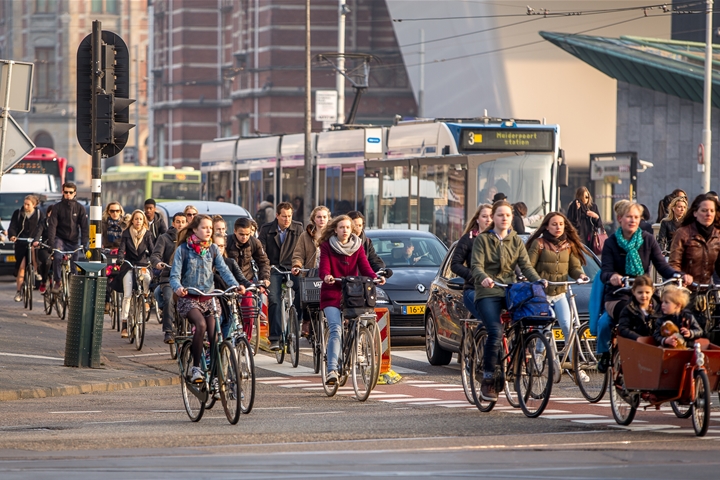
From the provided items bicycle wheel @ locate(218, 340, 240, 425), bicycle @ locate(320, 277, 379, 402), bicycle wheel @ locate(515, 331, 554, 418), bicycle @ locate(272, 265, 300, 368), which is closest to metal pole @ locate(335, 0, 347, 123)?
bicycle @ locate(272, 265, 300, 368)

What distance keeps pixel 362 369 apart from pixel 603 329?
2.21 m

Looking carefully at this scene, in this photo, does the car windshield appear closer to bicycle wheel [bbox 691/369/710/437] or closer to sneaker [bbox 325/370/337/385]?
sneaker [bbox 325/370/337/385]

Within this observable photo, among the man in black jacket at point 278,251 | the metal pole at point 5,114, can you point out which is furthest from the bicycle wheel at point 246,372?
the metal pole at point 5,114

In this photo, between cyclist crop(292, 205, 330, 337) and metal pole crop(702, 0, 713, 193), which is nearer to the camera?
cyclist crop(292, 205, 330, 337)

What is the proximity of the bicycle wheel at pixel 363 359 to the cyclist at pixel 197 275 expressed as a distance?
1.47m

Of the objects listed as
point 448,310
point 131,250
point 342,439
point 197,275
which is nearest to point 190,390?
point 197,275

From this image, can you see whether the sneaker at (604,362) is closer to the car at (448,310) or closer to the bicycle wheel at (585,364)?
the bicycle wheel at (585,364)

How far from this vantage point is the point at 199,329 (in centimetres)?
1034

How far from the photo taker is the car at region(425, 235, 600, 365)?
13562mm

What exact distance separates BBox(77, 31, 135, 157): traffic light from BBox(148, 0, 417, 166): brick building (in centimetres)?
5142

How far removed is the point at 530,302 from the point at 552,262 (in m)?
1.80

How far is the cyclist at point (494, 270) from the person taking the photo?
1066cm

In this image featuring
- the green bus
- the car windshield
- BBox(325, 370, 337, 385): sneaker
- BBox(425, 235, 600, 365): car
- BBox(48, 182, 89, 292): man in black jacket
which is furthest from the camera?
the green bus

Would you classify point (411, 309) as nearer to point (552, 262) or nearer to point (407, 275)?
point (407, 275)
